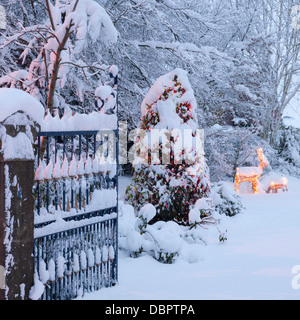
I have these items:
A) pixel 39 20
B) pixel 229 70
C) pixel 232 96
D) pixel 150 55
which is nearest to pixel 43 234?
pixel 39 20

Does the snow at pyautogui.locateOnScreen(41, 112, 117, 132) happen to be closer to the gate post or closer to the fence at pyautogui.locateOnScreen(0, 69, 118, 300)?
the fence at pyautogui.locateOnScreen(0, 69, 118, 300)

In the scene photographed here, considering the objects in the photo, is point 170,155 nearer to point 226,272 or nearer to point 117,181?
point 226,272

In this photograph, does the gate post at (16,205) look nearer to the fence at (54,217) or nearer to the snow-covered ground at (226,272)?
the fence at (54,217)

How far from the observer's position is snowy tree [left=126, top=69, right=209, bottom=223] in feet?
25.1

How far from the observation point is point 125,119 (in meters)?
10.3

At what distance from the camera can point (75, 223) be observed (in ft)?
13.9

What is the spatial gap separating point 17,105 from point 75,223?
1375 mm

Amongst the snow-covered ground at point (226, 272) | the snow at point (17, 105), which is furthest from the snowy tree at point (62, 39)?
the snow-covered ground at point (226, 272)

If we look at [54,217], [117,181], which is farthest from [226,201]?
[54,217]

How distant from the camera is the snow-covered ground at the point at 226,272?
4.64m

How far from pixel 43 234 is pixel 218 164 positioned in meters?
10.6

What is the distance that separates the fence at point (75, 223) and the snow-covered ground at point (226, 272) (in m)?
0.32

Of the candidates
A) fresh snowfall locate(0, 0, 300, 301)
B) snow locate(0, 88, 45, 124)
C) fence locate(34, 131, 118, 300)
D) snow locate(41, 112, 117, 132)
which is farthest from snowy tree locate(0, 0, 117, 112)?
snow locate(0, 88, 45, 124)
